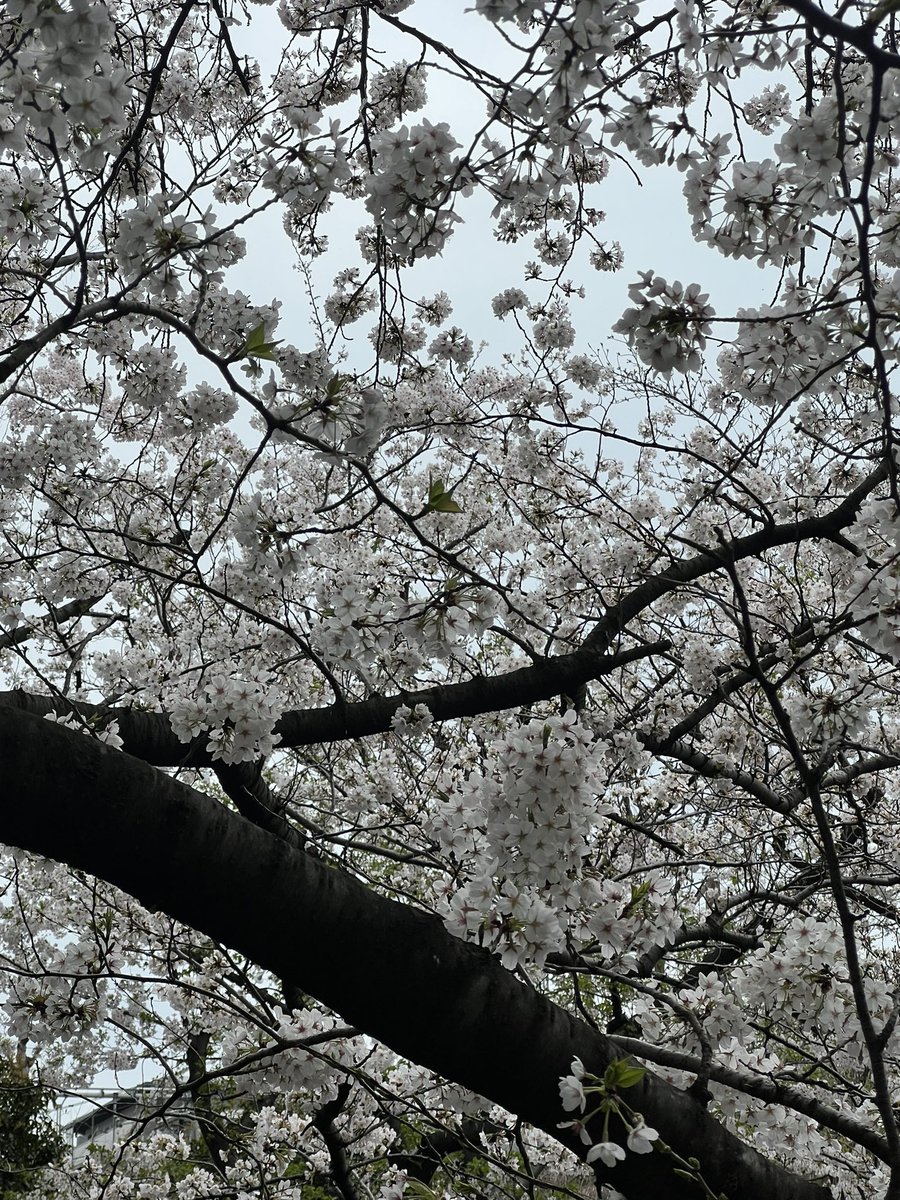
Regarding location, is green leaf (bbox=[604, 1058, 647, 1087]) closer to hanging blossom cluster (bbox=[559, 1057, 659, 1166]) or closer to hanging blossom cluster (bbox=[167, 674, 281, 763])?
hanging blossom cluster (bbox=[559, 1057, 659, 1166])

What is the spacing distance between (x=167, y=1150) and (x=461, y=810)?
12.3 feet

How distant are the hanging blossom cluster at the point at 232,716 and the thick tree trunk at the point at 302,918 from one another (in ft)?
2.38

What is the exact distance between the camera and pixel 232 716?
8.54 ft

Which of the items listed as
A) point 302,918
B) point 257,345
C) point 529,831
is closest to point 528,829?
point 529,831

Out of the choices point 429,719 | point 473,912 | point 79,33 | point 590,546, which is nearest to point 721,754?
point 590,546

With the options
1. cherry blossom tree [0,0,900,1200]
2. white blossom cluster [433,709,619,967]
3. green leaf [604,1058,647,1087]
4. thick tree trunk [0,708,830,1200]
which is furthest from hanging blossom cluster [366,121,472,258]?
green leaf [604,1058,647,1087]

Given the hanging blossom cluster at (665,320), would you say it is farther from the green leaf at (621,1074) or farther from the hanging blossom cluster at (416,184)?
the green leaf at (621,1074)

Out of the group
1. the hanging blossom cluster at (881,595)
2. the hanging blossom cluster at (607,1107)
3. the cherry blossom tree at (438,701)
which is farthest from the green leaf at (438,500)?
the hanging blossom cluster at (607,1107)

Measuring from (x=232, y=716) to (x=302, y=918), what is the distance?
861 millimetres

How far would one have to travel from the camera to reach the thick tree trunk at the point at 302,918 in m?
1.76

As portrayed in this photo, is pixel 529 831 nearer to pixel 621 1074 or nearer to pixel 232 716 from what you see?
pixel 621 1074

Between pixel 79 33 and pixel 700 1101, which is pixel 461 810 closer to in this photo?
pixel 700 1101

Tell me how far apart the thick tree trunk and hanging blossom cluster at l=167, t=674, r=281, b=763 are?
2.38ft

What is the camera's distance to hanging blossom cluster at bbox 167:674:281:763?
8.52 ft
